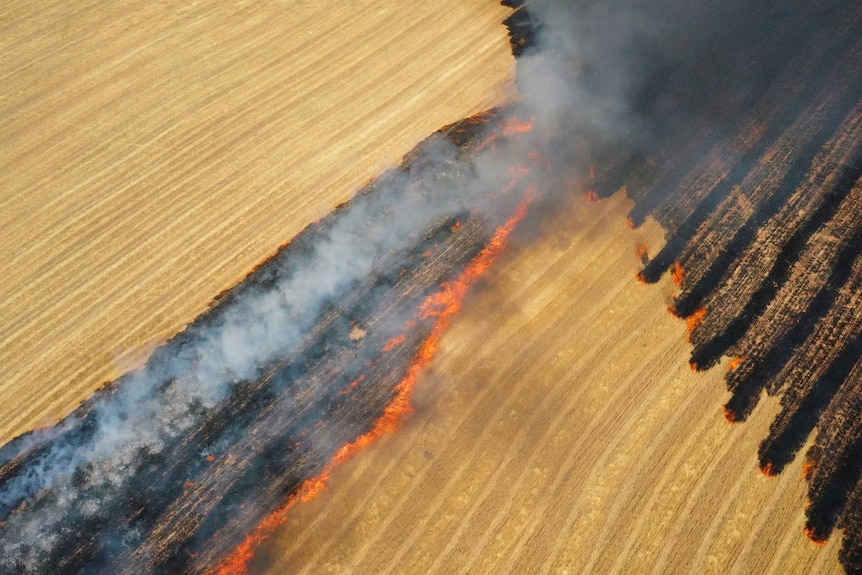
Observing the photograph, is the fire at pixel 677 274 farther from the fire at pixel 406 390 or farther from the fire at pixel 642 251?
the fire at pixel 406 390

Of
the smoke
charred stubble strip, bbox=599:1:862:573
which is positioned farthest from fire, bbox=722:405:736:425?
the smoke

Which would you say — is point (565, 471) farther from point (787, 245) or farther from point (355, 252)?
point (787, 245)

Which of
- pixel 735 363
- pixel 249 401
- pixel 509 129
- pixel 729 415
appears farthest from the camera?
pixel 509 129

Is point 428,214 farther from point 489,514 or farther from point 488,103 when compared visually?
point 489,514

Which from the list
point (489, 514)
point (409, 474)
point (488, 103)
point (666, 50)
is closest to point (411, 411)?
point (409, 474)

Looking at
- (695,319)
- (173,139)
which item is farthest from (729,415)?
(173,139)

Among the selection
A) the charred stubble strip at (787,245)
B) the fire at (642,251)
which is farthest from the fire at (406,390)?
the charred stubble strip at (787,245)

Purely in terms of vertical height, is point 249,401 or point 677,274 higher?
point 249,401
